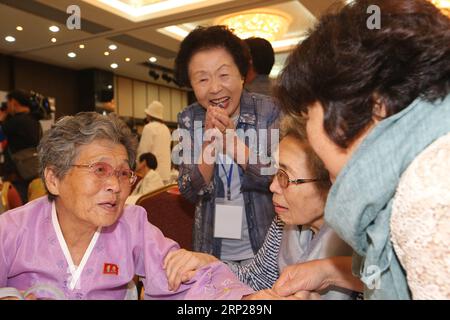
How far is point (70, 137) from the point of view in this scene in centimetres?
142

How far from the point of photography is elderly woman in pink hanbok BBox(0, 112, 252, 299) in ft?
4.48

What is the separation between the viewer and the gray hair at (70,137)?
1417mm

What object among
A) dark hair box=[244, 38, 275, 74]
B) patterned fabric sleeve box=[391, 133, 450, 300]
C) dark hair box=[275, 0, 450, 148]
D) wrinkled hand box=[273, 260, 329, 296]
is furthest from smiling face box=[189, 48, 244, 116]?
patterned fabric sleeve box=[391, 133, 450, 300]

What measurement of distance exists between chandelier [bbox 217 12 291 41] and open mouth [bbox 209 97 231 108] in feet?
15.8

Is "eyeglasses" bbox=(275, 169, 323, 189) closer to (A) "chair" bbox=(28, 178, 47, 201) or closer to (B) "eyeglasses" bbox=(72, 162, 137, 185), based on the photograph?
(B) "eyeglasses" bbox=(72, 162, 137, 185)

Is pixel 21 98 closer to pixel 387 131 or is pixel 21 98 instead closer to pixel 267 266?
pixel 267 266

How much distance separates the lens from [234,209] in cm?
205

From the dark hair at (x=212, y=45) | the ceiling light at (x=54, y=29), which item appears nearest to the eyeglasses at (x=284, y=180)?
the dark hair at (x=212, y=45)

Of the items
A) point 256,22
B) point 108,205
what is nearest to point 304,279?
point 108,205

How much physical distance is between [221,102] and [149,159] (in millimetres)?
3737

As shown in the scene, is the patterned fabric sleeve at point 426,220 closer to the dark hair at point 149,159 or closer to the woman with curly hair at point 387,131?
the woman with curly hair at point 387,131

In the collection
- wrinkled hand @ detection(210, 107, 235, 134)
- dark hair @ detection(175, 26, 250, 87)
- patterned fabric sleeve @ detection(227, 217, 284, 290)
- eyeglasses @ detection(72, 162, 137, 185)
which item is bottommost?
patterned fabric sleeve @ detection(227, 217, 284, 290)

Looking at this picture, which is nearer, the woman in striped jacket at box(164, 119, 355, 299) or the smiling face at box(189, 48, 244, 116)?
the woman in striped jacket at box(164, 119, 355, 299)
